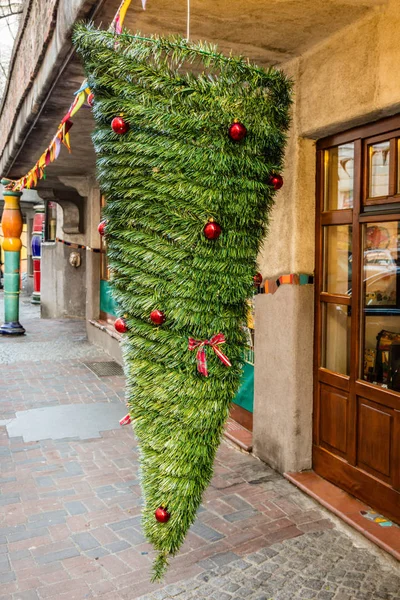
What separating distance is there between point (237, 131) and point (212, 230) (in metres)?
0.31

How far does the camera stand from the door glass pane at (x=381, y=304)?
374 cm

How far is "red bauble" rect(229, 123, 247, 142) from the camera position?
1.64 metres

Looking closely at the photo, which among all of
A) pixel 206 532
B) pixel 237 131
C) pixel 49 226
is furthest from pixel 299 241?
pixel 49 226

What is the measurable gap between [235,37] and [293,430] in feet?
9.62

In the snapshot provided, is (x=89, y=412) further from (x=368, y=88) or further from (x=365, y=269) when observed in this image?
(x=368, y=88)

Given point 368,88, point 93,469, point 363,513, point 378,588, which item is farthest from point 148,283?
point 93,469

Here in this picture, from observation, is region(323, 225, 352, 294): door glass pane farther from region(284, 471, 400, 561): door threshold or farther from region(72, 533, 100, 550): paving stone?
region(72, 533, 100, 550): paving stone

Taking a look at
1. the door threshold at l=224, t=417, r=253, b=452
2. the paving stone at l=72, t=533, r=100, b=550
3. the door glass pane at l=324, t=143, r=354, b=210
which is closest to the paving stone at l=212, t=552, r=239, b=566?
the paving stone at l=72, t=533, r=100, b=550

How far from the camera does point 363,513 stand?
3.74 meters

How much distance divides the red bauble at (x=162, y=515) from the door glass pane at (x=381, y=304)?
246 centimetres

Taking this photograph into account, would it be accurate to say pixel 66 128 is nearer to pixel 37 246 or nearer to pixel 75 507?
pixel 75 507

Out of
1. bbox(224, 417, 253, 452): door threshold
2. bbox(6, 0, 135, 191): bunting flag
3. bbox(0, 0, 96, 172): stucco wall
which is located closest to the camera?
bbox(6, 0, 135, 191): bunting flag

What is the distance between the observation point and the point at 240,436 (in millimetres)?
5180

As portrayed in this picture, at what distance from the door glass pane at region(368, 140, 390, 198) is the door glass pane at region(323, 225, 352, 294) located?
371 mm
